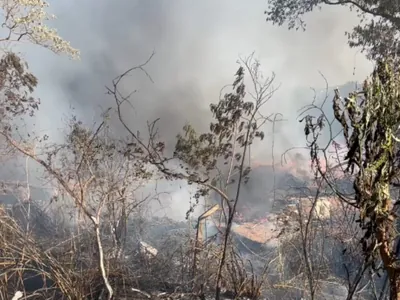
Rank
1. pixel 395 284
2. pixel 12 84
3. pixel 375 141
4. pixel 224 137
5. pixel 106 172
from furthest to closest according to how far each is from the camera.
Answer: pixel 12 84, pixel 106 172, pixel 224 137, pixel 395 284, pixel 375 141

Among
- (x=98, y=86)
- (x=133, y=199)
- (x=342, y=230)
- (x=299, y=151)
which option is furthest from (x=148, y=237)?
(x=98, y=86)

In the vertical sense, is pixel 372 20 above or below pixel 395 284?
above

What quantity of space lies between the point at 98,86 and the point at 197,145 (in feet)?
39.0

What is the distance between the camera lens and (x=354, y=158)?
7.08 ft

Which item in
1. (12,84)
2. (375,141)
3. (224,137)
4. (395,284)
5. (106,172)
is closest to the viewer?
(375,141)

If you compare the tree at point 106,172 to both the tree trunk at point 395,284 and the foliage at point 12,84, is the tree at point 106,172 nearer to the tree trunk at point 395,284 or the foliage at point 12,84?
the foliage at point 12,84

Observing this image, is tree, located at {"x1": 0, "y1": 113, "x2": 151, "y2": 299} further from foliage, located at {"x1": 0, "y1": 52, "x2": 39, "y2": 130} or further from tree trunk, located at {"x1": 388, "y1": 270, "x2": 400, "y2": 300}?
tree trunk, located at {"x1": 388, "y1": 270, "x2": 400, "y2": 300}

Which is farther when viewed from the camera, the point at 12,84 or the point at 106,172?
the point at 12,84

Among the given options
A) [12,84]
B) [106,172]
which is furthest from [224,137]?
[12,84]

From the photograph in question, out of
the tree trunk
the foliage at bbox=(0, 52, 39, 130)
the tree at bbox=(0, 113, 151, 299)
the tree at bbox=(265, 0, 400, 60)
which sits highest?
the tree at bbox=(265, 0, 400, 60)

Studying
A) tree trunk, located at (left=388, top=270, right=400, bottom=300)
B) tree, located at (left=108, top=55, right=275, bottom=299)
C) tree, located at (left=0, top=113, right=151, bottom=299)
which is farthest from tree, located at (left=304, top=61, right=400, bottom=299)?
tree, located at (left=0, top=113, right=151, bottom=299)

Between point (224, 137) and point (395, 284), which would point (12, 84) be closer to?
point (224, 137)

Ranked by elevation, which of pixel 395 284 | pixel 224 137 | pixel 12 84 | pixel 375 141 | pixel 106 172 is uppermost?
pixel 12 84

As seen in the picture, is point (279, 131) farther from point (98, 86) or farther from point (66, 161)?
point (66, 161)
